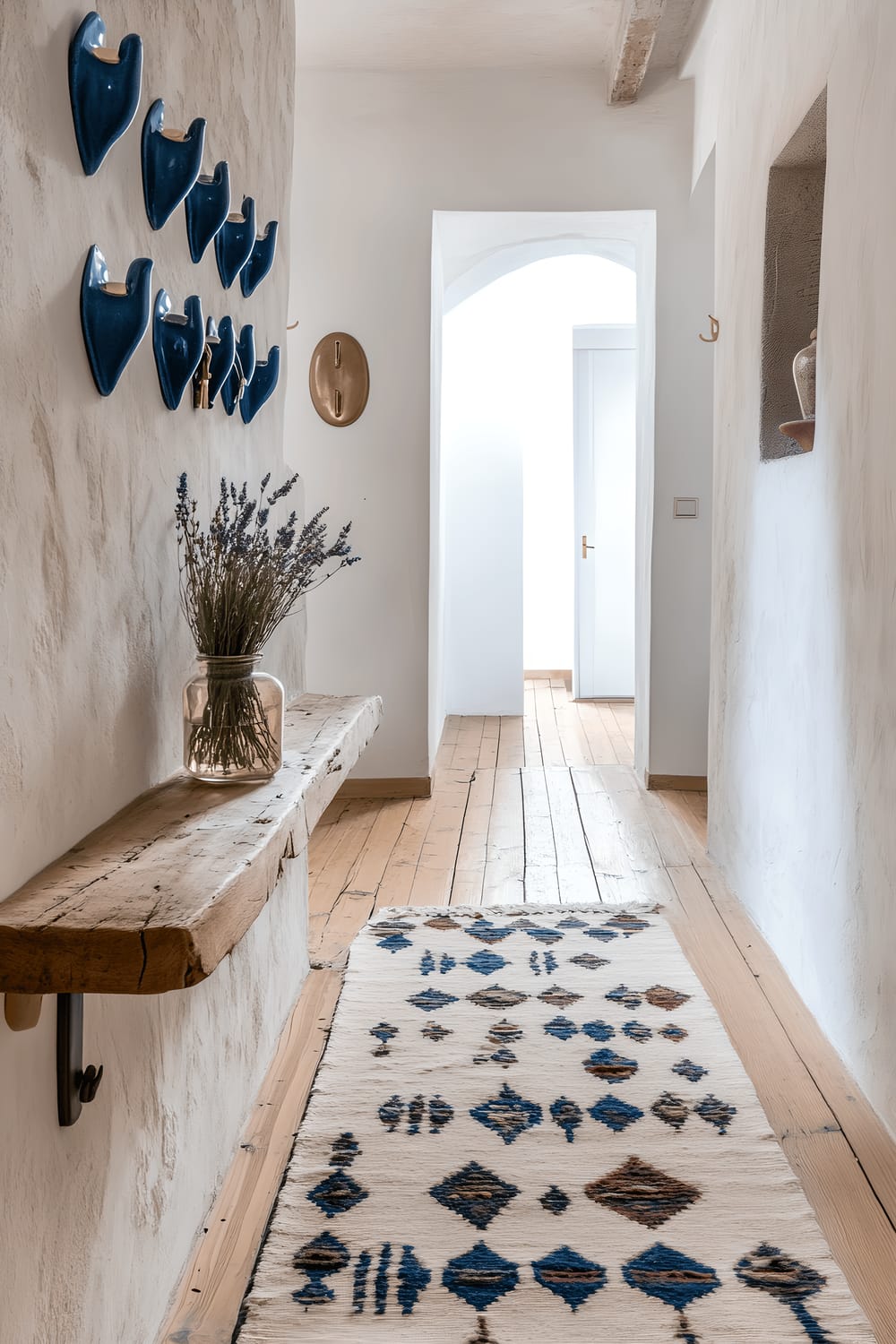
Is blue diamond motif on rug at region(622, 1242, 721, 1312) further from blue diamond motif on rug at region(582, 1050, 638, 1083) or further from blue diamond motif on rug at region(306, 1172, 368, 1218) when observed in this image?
blue diamond motif on rug at region(582, 1050, 638, 1083)

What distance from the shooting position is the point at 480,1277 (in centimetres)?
160

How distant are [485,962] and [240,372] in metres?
1.57

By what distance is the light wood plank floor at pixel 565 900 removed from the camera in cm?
172

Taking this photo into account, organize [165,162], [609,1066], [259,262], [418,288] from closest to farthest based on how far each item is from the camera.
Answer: [165,162] → [259,262] → [609,1066] → [418,288]

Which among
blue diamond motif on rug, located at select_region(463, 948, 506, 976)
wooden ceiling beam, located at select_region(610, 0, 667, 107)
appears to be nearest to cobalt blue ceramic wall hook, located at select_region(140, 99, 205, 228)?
blue diamond motif on rug, located at select_region(463, 948, 506, 976)

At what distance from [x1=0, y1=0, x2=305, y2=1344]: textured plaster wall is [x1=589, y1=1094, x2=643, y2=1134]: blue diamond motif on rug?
25.6 inches

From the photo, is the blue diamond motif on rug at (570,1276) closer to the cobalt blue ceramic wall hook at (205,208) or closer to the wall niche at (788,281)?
the cobalt blue ceramic wall hook at (205,208)

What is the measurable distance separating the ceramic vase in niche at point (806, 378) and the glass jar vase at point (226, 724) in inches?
68.8

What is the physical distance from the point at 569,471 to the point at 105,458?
6.80m

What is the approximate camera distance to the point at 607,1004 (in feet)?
8.42

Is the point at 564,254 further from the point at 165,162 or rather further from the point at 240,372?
the point at 165,162

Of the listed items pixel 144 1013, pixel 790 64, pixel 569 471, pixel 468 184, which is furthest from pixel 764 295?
pixel 569 471

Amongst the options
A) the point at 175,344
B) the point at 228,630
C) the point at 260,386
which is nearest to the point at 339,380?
the point at 260,386

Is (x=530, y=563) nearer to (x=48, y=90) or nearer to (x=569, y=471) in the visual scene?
(x=569, y=471)
